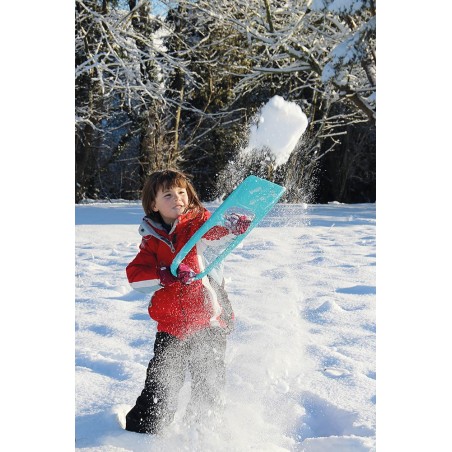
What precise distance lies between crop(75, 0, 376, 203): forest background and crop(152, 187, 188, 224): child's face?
6.47 feet

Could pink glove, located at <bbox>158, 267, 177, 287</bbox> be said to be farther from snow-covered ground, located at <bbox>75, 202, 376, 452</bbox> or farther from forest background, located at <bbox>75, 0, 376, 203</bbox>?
forest background, located at <bbox>75, 0, 376, 203</bbox>

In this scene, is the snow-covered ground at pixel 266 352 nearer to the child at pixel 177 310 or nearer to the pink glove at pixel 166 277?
the child at pixel 177 310

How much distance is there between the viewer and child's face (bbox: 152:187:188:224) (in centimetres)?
130

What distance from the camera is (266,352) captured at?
5.65ft

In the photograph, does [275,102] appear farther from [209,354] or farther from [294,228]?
[294,228]

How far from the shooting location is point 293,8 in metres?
4.23

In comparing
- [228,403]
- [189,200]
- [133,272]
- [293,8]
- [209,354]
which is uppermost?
[293,8]

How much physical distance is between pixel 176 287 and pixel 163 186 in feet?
0.74

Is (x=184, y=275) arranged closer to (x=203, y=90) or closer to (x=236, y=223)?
(x=236, y=223)

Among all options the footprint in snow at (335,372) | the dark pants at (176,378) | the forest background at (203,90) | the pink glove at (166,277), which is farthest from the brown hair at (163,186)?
the forest background at (203,90)

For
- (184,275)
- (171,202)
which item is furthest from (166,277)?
(171,202)
